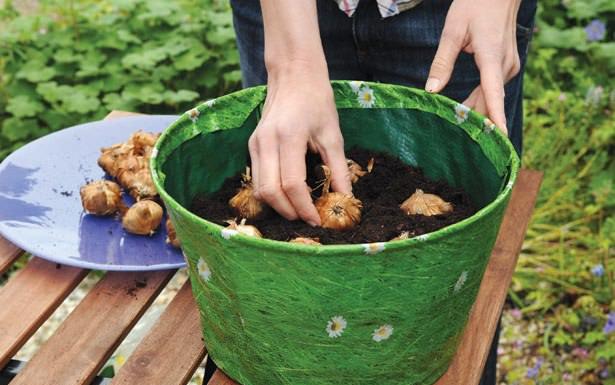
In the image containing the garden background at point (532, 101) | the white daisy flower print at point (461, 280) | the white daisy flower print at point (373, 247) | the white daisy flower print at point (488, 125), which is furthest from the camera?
the garden background at point (532, 101)

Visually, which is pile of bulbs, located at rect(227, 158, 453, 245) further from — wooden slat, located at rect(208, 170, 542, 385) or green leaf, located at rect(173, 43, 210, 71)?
green leaf, located at rect(173, 43, 210, 71)

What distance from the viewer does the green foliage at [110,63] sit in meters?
2.57

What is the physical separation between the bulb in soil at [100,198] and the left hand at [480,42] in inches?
19.4

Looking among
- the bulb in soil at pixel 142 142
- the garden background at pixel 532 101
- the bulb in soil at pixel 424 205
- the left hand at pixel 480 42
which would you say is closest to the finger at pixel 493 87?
the left hand at pixel 480 42

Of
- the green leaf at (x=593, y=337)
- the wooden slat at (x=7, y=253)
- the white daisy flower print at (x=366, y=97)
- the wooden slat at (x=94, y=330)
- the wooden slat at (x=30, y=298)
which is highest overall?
the white daisy flower print at (x=366, y=97)

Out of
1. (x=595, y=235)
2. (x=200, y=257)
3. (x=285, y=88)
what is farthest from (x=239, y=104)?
(x=595, y=235)

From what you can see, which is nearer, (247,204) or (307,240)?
(307,240)

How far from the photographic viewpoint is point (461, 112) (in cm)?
99

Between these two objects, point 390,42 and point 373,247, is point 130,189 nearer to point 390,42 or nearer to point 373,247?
point 390,42

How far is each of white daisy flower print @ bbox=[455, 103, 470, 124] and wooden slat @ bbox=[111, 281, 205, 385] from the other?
432 millimetres

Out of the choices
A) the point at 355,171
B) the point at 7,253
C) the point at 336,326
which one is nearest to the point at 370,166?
the point at 355,171

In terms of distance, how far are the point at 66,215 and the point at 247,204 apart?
357 mm

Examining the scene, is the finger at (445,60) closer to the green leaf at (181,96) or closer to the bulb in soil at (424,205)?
the bulb in soil at (424,205)

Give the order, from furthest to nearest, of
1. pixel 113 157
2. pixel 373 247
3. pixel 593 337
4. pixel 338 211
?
pixel 593 337 → pixel 113 157 → pixel 338 211 → pixel 373 247
